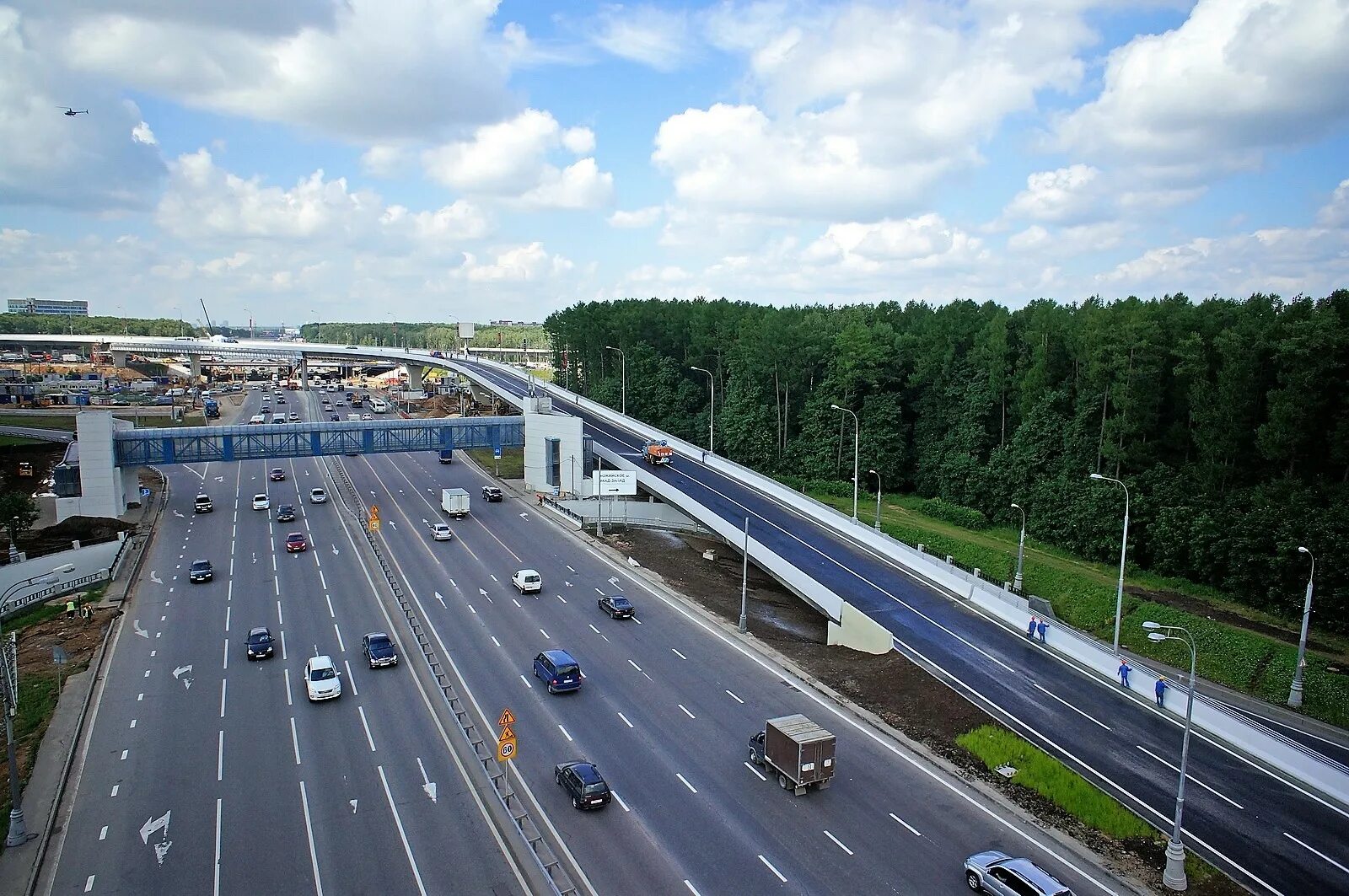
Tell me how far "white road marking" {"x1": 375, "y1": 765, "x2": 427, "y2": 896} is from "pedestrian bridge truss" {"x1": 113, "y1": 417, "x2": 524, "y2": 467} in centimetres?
5175

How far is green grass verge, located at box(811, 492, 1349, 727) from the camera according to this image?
39.1 m

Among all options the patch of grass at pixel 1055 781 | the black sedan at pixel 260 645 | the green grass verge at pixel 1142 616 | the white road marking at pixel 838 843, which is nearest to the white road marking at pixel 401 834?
the white road marking at pixel 838 843

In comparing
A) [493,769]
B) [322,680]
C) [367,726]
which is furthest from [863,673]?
[322,680]

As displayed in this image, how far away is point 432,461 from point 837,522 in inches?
2220

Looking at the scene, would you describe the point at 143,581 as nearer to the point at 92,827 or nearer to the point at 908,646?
the point at 92,827

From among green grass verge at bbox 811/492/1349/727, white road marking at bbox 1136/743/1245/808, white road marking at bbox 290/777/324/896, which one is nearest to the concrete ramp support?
white road marking at bbox 1136/743/1245/808

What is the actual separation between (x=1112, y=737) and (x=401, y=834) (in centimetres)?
2571

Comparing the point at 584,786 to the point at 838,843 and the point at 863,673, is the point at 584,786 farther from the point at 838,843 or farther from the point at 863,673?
the point at 863,673

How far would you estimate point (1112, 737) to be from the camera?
31.1 metres

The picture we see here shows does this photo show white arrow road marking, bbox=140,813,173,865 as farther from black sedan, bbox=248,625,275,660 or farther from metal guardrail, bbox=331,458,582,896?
black sedan, bbox=248,625,275,660

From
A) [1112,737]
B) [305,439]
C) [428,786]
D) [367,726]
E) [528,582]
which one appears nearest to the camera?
[428,786]

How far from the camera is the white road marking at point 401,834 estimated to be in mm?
21641

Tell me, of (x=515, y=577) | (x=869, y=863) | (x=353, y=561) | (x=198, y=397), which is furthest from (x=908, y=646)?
(x=198, y=397)

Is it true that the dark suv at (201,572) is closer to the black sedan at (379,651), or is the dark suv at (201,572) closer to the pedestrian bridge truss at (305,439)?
the black sedan at (379,651)
